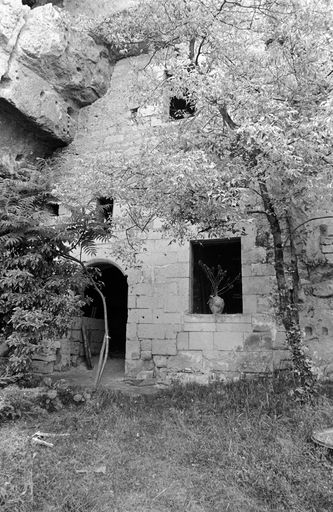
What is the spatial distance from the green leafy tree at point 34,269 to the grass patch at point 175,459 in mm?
1098

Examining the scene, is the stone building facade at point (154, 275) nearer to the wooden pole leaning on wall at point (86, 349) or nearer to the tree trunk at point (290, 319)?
the wooden pole leaning on wall at point (86, 349)

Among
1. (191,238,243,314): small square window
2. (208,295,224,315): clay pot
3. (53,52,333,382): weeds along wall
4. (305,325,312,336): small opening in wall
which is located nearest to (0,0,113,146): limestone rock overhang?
(53,52,333,382): weeds along wall

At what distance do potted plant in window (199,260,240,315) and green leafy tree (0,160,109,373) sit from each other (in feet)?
6.75

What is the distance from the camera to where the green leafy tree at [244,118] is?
4.09m

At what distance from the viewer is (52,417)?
4867mm

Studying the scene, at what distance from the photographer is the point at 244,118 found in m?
4.27

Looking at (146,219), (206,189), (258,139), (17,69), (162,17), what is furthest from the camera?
(17,69)

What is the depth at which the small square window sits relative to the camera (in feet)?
23.7

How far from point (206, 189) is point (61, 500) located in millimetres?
3015

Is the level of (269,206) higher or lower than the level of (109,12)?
lower

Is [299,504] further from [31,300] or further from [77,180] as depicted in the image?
[77,180]

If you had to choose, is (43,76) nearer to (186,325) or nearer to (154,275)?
(154,275)

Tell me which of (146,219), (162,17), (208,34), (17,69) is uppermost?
(17,69)

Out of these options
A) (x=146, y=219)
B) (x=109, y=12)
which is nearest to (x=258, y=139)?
(x=146, y=219)
